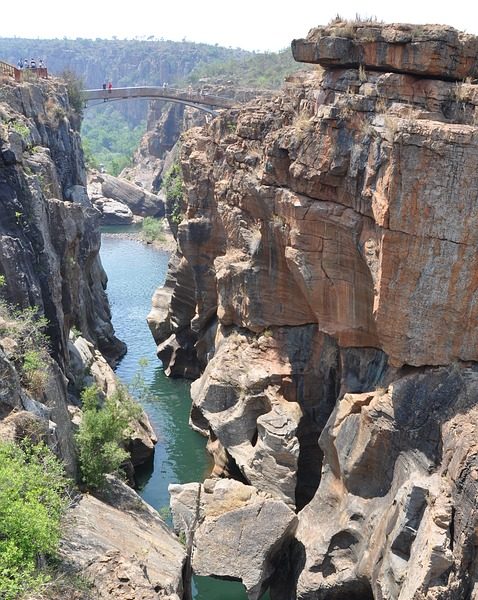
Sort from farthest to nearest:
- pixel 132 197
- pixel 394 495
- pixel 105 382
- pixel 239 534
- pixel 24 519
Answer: pixel 132 197 → pixel 105 382 → pixel 239 534 → pixel 394 495 → pixel 24 519

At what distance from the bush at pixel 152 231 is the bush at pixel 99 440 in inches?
1603

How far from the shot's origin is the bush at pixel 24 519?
11070mm

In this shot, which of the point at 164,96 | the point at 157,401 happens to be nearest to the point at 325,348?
the point at 157,401

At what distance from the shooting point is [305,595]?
18.9 m

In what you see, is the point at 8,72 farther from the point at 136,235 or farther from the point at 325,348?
the point at 136,235

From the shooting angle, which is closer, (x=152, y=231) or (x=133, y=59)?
(x=152, y=231)

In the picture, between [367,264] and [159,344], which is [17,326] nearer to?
[367,264]

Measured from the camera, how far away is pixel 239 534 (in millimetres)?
19469

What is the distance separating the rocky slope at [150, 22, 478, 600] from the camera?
17.4 m

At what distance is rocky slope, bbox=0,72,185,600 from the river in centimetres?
92

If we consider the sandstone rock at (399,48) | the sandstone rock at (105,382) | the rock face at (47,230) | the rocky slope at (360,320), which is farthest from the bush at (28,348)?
the sandstone rock at (399,48)

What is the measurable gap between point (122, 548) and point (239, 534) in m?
4.82

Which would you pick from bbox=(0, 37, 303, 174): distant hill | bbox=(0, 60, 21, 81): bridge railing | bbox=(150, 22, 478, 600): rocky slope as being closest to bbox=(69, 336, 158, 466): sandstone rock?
bbox=(150, 22, 478, 600): rocky slope

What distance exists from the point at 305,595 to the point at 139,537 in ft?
15.4
